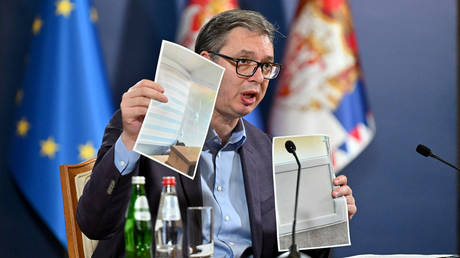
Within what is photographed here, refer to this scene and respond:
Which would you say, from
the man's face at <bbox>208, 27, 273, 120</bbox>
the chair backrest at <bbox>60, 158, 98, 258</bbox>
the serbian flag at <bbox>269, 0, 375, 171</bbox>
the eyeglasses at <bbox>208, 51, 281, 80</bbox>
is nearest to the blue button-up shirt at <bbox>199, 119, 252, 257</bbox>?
the man's face at <bbox>208, 27, 273, 120</bbox>

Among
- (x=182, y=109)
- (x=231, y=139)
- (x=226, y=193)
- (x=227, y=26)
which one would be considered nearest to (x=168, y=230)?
(x=182, y=109)

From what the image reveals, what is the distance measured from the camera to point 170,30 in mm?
3184

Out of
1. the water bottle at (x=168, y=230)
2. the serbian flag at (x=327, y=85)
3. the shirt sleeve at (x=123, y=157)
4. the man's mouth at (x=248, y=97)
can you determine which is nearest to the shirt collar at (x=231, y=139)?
the man's mouth at (x=248, y=97)

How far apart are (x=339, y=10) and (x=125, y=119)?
6.81 feet

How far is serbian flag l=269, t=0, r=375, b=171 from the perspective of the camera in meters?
3.05

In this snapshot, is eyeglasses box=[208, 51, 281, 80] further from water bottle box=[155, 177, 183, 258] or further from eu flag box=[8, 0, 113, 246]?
eu flag box=[8, 0, 113, 246]

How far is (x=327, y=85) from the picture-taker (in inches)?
120

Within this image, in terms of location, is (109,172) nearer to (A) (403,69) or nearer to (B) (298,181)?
(B) (298,181)

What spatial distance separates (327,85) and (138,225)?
6.97ft

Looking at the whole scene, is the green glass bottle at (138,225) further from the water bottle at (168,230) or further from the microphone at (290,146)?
the microphone at (290,146)

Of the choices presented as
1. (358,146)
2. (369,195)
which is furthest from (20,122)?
(369,195)

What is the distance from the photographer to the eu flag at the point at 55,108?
270cm

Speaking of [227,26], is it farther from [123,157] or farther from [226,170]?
[123,157]

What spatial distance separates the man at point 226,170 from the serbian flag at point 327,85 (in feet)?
3.75
